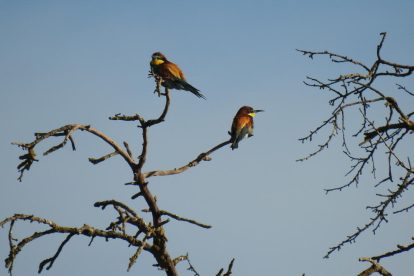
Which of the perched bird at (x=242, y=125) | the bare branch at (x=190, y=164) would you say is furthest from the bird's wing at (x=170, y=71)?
the bare branch at (x=190, y=164)

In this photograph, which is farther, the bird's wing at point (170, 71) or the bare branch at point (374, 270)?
the bird's wing at point (170, 71)

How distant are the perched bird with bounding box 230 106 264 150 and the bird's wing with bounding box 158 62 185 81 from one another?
5.59ft

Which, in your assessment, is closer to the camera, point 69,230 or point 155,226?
point 69,230

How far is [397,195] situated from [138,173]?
178cm

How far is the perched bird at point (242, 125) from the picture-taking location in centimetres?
723

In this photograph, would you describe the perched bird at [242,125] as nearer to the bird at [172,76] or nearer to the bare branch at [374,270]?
the bird at [172,76]

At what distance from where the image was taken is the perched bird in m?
7.23

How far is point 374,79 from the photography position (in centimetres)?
371

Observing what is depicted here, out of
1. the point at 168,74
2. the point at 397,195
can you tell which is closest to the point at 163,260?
the point at 397,195

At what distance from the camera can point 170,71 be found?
9617 mm

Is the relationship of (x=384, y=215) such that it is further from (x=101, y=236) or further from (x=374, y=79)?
(x=101, y=236)

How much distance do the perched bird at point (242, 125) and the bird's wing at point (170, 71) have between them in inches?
67.1

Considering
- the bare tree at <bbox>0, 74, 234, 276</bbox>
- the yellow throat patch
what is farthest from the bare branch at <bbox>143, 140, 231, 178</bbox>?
the yellow throat patch

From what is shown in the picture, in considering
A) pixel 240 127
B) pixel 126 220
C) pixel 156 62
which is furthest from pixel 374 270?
pixel 156 62
